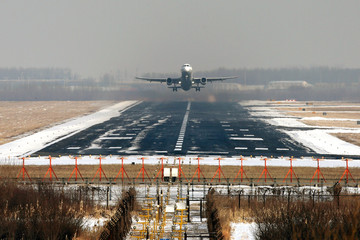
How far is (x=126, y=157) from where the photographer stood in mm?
50438

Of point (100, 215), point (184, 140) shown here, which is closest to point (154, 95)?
point (184, 140)

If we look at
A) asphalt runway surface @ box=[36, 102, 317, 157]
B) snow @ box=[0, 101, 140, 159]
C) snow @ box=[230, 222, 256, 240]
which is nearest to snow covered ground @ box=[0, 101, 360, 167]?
snow @ box=[0, 101, 140, 159]

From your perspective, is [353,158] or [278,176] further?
[353,158]

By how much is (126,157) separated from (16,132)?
3293 centimetres

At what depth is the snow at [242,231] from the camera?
880 inches

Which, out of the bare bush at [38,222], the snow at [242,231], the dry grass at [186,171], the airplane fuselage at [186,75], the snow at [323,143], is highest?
the airplane fuselage at [186,75]

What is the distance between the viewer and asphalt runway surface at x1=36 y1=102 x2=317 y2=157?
54844 millimetres

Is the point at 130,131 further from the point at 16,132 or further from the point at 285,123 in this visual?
the point at 285,123

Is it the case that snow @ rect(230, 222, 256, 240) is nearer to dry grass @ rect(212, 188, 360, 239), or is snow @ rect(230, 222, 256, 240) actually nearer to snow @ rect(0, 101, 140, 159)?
dry grass @ rect(212, 188, 360, 239)

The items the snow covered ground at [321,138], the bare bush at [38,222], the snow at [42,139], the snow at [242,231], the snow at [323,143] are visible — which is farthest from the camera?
the snow covered ground at [321,138]

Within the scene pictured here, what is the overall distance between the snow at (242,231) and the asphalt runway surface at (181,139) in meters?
28.1

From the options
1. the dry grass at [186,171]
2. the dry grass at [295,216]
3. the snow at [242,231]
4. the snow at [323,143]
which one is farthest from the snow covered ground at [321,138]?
the snow at [242,231]

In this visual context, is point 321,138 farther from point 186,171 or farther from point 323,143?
point 186,171

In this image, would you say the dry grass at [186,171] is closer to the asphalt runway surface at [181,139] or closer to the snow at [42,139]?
the asphalt runway surface at [181,139]
